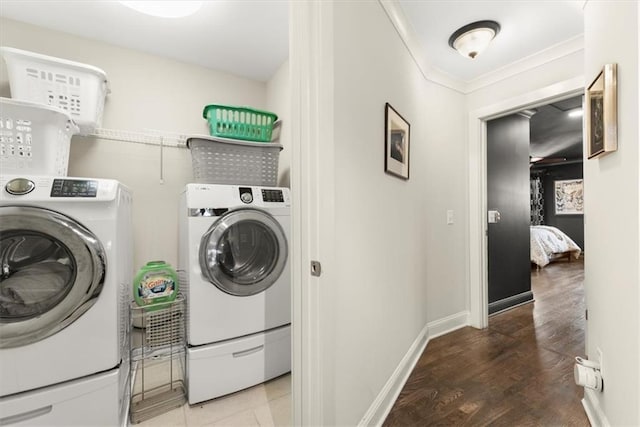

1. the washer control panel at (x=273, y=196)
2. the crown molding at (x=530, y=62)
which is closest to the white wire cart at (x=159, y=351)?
the washer control panel at (x=273, y=196)

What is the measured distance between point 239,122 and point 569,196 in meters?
8.54

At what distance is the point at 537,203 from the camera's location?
7.58 m

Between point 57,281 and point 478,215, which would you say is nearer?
point 57,281

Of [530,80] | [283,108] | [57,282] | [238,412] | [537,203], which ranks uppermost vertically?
[530,80]

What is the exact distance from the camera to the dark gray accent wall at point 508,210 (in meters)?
2.78

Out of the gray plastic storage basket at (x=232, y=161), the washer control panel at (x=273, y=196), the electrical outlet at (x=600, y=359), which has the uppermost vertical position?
the gray plastic storage basket at (x=232, y=161)

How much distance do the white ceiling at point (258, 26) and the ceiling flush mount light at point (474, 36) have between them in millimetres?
43

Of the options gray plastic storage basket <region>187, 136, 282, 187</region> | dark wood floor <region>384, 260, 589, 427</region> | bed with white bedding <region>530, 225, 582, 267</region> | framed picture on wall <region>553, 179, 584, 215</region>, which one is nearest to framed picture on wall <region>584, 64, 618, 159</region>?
dark wood floor <region>384, 260, 589, 427</region>

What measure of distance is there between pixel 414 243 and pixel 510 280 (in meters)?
1.81

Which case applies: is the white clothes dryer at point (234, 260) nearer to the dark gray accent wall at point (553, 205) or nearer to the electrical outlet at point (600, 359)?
the electrical outlet at point (600, 359)

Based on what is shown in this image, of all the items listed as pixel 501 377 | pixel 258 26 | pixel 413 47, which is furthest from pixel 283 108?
pixel 501 377

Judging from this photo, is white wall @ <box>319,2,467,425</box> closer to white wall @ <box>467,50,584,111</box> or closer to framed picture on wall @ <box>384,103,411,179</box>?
framed picture on wall @ <box>384,103,411,179</box>

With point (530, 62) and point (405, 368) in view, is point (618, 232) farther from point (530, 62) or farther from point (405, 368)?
point (530, 62)

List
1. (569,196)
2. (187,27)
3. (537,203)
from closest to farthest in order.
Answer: (187,27), (569,196), (537,203)
